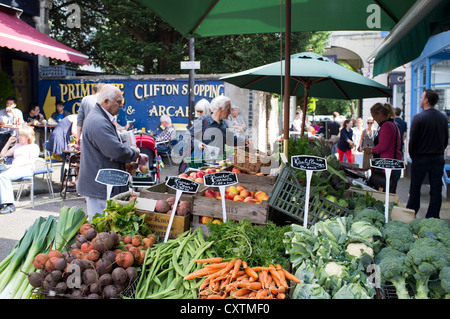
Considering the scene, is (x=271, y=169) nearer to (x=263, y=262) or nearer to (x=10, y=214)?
(x=263, y=262)

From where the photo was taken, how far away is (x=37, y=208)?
7.55 m

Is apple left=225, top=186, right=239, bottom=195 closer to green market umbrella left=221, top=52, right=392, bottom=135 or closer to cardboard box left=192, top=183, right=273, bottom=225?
cardboard box left=192, top=183, right=273, bottom=225

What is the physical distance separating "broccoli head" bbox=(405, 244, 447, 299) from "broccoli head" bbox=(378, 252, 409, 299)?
0.04 metres

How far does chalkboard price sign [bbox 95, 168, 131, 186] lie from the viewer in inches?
126

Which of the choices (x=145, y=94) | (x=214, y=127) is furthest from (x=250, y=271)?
(x=145, y=94)

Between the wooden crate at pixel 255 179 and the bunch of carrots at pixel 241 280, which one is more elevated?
the wooden crate at pixel 255 179

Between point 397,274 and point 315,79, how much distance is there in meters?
5.63

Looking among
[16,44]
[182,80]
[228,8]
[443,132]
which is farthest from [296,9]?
[182,80]

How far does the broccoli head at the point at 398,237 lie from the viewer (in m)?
2.51

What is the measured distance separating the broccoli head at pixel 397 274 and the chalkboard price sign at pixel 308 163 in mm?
902

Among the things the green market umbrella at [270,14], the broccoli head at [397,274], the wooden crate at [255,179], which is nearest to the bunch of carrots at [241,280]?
the broccoli head at [397,274]

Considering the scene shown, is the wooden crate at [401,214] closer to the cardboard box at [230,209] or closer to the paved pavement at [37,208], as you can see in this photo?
the cardboard box at [230,209]

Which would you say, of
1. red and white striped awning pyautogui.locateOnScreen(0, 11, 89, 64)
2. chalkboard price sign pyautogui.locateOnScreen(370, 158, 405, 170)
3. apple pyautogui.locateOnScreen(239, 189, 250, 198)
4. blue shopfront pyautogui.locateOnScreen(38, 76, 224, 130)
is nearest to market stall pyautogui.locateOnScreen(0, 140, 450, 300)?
Answer: apple pyautogui.locateOnScreen(239, 189, 250, 198)

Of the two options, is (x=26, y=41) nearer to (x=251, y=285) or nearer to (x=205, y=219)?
(x=205, y=219)
